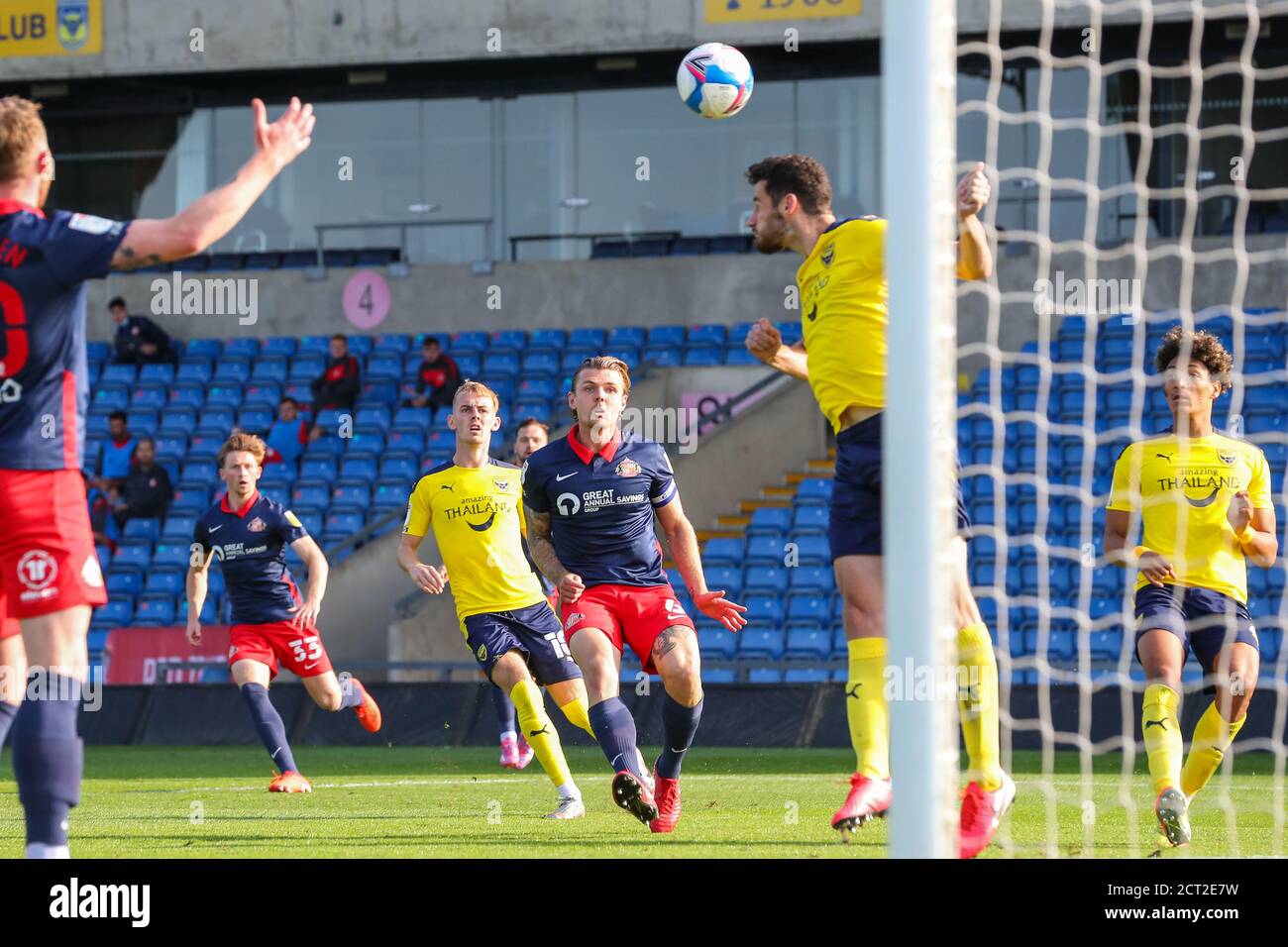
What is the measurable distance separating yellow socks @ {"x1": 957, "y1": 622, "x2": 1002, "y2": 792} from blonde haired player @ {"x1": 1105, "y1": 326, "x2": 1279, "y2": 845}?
1523 mm

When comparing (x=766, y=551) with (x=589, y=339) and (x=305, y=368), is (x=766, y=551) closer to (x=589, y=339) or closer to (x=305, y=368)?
(x=589, y=339)

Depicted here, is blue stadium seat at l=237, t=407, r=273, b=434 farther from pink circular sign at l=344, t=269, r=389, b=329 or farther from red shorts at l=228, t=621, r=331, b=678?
red shorts at l=228, t=621, r=331, b=678

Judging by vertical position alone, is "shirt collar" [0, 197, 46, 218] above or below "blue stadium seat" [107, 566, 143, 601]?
above

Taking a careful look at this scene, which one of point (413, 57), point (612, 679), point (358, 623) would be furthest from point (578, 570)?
point (413, 57)

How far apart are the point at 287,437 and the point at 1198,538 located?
14139mm

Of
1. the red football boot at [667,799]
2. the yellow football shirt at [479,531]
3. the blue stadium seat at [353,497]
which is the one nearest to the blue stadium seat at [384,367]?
the blue stadium seat at [353,497]

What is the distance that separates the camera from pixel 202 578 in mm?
11203

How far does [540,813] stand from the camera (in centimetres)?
855

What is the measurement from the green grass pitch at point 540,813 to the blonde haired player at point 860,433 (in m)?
0.59

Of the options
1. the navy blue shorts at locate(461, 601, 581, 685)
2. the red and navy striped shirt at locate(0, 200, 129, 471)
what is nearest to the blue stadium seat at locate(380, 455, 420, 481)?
the navy blue shorts at locate(461, 601, 581, 685)

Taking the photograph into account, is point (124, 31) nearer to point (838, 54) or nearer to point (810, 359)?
point (838, 54)

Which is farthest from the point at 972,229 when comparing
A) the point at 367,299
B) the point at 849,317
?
the point at 367,299

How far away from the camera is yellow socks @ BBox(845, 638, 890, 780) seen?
5.98 m

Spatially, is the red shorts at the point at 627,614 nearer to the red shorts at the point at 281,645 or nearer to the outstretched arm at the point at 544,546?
the outstretched arm at the point at 544,546
